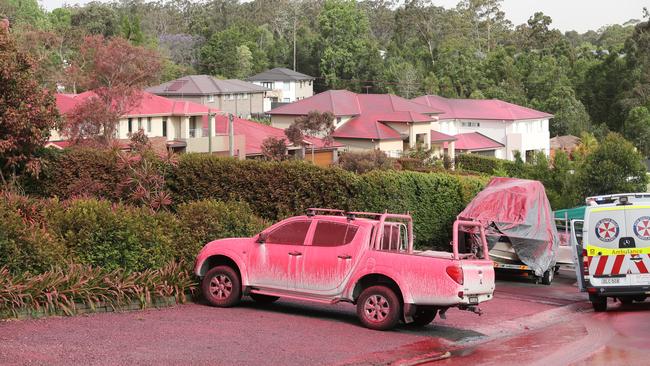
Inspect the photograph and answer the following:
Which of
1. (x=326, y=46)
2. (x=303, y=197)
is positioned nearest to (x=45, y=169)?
(x=303, y=197)

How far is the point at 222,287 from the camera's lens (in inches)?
635

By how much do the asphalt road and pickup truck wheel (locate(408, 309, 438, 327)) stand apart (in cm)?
20

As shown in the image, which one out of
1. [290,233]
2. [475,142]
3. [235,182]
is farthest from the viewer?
[475,142]

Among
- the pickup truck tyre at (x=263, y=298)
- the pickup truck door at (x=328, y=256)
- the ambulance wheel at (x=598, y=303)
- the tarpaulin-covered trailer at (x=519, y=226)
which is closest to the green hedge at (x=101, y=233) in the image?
the pickup truck tyre at (x=263, y=298)

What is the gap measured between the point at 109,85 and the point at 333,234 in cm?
3735

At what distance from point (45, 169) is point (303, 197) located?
20.8 feet

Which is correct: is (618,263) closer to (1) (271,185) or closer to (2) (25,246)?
(1) (271,185)

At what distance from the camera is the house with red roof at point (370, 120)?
69.7 meters

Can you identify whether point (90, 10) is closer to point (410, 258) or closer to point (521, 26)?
point (521, 26)

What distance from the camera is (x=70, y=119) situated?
158ft

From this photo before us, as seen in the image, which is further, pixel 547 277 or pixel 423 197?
pixel 423 197

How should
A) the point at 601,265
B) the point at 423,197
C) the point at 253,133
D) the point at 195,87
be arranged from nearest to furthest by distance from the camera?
the point at 601,265 < the point at 423,197 < the point at 253,133 < the point at 195,87

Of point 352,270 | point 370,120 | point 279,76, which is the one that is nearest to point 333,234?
point 352,270

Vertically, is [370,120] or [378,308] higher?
[370,120]
